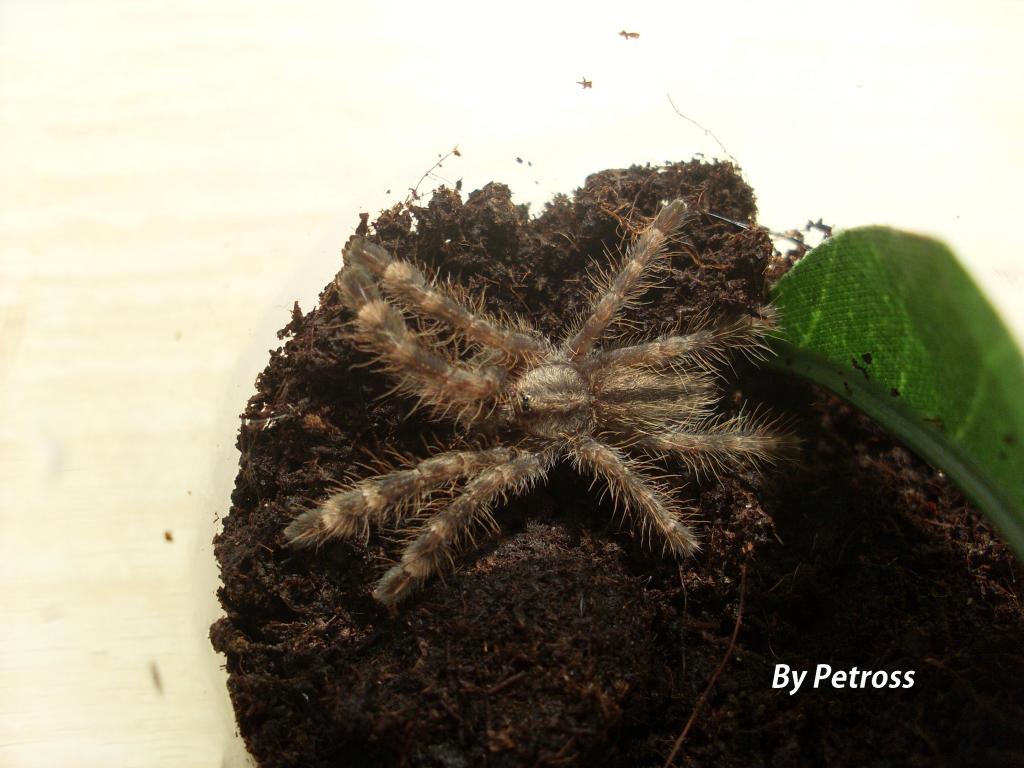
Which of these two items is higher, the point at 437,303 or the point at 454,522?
the point at 437,303

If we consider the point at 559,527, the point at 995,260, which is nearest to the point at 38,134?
the point at 559,527

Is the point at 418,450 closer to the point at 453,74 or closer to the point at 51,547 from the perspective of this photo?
the point at 51,547

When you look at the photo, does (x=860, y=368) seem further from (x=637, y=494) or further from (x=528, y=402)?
(x=528, y=402)

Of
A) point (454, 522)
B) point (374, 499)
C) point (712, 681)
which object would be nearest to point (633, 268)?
point (454, 522)

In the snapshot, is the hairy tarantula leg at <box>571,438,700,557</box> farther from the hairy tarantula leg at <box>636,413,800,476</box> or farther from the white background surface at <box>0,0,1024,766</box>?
the white background surface at <box>0,0,1024,766</box>

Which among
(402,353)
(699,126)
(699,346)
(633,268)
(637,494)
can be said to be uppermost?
(699,126)

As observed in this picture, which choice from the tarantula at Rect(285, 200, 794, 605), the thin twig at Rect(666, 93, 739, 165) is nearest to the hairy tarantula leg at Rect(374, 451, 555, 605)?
the tarantula at Rect(285, 200, 794, 605)
